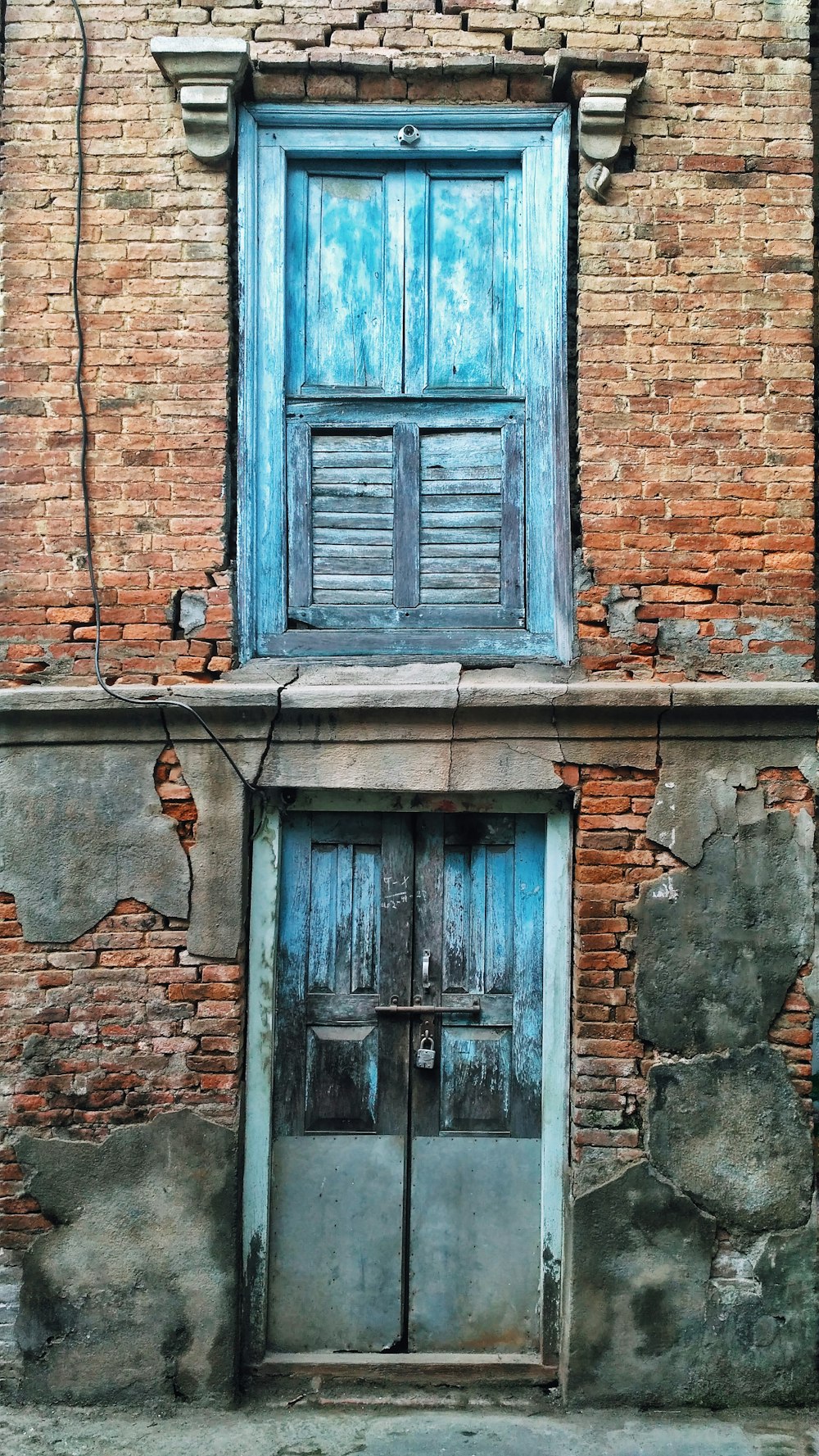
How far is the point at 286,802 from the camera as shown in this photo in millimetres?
4371

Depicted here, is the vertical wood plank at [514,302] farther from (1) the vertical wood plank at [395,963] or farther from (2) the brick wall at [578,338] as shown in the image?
(1) the vertical wood plank at [395,963]

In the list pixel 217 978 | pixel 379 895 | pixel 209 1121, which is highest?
pixel 379 895

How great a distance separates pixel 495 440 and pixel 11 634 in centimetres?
216

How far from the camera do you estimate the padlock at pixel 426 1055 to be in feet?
14.2

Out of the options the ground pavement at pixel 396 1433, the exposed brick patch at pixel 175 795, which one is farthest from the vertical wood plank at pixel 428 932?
the ground pavement at pixel 396 1433

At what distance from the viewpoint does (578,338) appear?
4.33 metres

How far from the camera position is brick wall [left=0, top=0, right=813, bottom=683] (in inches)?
169

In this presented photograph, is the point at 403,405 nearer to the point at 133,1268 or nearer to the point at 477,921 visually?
the point at 477,921

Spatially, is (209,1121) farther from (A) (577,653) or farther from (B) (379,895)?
(A) (577,653)

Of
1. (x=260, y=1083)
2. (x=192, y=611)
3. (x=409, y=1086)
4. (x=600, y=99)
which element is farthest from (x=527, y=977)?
(x=600, y=99)

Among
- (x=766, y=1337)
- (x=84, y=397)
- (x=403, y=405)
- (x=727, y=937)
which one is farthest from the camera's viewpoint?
(x=403, y=405)

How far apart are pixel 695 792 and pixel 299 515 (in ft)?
6.55

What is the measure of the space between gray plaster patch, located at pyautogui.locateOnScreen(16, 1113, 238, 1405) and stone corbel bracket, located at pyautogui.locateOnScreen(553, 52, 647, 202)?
13.6ft

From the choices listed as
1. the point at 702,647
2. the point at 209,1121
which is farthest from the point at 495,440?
the point at 209,1121
